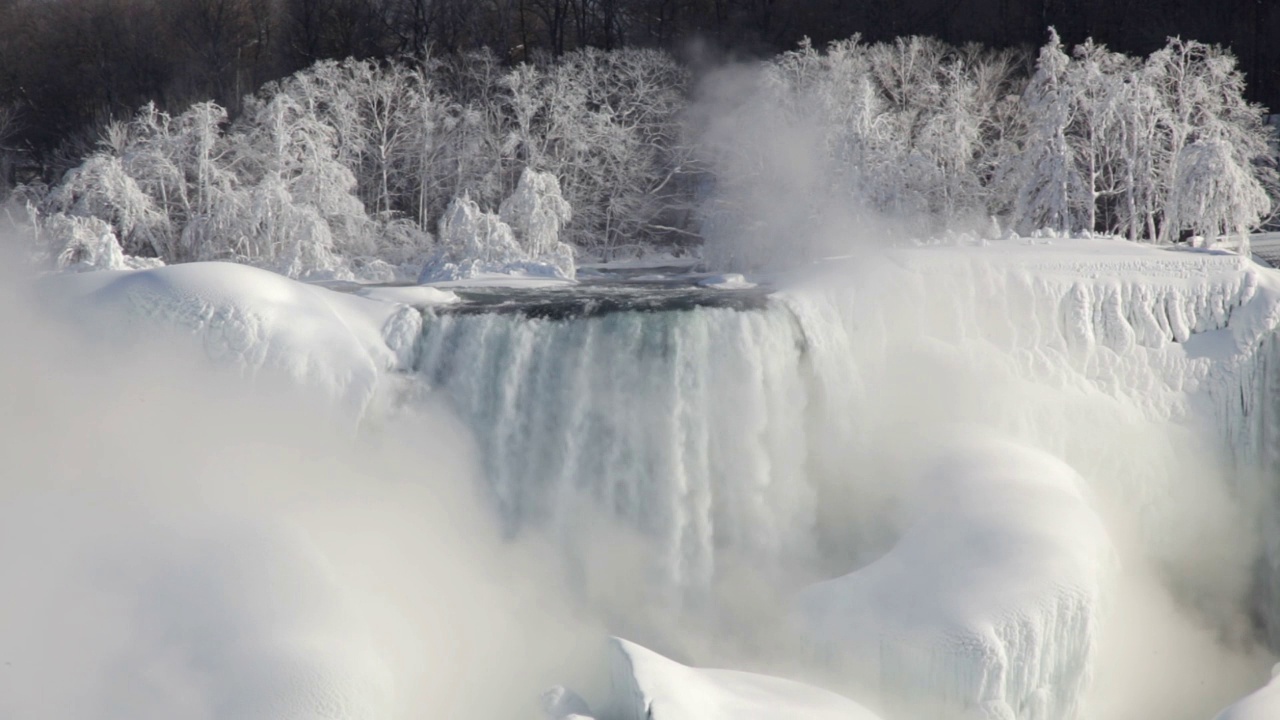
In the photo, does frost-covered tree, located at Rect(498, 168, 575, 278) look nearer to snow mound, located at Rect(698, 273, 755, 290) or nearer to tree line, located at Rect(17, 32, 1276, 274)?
tree line, located at Rect(17, 32, 1276, 274)

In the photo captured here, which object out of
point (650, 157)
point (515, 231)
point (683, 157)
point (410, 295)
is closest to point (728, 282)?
point (410, 295)

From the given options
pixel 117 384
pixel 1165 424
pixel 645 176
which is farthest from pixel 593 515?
pixel 645 176

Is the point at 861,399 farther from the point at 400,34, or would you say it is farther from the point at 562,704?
the point at 400,34

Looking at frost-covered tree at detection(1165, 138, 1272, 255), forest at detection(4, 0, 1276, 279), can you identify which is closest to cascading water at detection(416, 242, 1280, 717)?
frost-covered tree at detection(1165, 138, 1272, 255)

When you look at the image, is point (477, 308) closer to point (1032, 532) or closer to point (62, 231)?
point (1032, 532)

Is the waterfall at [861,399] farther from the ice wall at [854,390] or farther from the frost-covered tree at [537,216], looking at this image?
the frost-covered tree at [537,216]

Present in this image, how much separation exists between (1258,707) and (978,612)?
2.07 metres

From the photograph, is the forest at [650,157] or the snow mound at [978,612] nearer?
the snow mound at [978,612]

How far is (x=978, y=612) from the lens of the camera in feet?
27.8

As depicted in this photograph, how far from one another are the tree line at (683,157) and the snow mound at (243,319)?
8575mm

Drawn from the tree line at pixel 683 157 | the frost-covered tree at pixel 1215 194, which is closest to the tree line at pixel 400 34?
the tree line at pixel 683 157

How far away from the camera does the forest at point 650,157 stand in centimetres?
1823

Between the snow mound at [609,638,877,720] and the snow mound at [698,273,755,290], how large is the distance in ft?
18.4

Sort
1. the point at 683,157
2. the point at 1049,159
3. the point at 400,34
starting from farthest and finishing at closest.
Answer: the point at 400,34, the point at 683,157, the point at 1049,159
